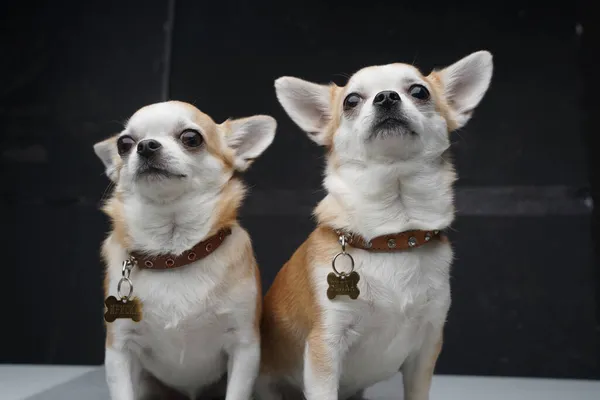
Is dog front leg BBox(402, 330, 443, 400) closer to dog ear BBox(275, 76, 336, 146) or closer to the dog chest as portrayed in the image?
the dog chest

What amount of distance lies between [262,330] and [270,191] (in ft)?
3.51

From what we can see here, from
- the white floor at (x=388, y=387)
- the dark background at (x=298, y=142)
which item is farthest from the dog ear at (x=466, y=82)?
the dark background at (x=298, y=142)

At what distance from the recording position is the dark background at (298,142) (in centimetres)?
255

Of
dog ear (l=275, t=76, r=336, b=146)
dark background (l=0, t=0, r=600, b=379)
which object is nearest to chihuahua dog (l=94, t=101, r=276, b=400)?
dog ear (l=275, t=76, r=336, b=146)

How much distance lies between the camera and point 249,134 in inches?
69.3

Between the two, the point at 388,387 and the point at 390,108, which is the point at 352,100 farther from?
the point at 388,387

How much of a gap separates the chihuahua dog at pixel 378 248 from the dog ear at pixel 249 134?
21 centimetres

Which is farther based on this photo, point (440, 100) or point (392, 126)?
point (440, 100)

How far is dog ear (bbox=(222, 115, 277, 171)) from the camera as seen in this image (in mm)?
1740

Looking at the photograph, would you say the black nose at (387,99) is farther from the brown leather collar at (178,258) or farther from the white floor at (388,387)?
the white floor at (388,387)

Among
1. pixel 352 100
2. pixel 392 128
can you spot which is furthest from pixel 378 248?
pixel 352 100

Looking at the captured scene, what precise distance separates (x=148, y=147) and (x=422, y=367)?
2.76 feet

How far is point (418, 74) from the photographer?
1572 mm

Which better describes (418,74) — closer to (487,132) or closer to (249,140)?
(249,140)
